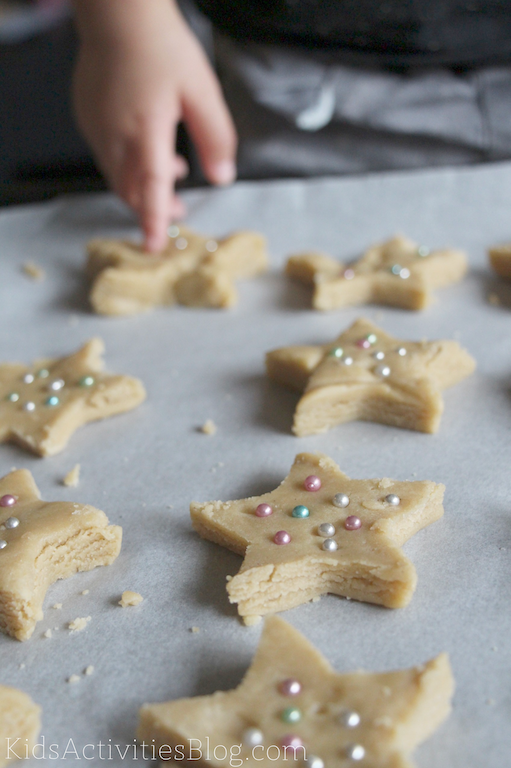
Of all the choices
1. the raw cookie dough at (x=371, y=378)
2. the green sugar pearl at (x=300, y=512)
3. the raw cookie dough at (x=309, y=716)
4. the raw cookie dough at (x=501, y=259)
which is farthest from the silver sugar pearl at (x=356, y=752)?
the raw cookie dough at (x=501, y=259)

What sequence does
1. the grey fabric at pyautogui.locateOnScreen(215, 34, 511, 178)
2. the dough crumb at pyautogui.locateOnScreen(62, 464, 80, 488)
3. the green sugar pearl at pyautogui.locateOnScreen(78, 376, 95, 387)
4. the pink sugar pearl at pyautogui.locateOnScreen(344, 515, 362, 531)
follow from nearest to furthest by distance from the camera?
the pink sugar pearl at pyautogui.locateOnScreen(344, 515, 362, 531) → the dough crumb at pyautogui.locateOnScreen(62, 464, 80, 488) → the green sugar pearl at pyautogui.locateOnScreen(78, 376, 95, 387) → the grey fabric at pyautogui.locateOnScreen(215, 34, 511, 178)

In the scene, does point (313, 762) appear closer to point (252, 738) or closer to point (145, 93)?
point (252, 738)

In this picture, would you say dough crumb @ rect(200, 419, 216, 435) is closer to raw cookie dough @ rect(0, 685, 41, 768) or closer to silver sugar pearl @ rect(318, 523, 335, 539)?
silver sugar pearl @ rect(318, 523, 335, 539)

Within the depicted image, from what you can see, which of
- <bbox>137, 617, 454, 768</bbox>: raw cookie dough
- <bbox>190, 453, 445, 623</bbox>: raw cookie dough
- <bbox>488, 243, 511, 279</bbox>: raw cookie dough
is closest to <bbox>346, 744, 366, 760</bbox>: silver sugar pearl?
<bbox>137, 617, 454, 768</bbox>: raw cookie dough

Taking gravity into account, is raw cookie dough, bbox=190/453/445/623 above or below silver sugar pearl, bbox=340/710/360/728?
below

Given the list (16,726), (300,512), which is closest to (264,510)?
(300,512)

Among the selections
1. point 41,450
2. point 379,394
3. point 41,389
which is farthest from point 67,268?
point 379,394
